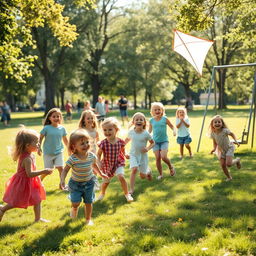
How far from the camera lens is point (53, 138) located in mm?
7352

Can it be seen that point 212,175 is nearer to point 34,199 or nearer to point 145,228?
point 145,228

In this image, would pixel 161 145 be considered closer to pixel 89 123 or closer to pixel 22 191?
pixel 89 123

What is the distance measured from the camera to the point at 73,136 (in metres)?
5.05

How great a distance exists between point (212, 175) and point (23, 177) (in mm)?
4596

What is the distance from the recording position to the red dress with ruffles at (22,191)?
5066mm

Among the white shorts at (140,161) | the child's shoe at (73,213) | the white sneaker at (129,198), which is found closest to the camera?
the child's shoe at (73,213)

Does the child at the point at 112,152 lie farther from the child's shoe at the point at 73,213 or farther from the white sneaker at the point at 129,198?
the child's shoe at the point at 73,213

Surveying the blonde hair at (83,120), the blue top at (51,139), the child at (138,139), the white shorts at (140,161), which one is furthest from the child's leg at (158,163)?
the blue top at (51,139)

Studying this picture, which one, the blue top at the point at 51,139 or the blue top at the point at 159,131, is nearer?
the blue top at the point at 51,139

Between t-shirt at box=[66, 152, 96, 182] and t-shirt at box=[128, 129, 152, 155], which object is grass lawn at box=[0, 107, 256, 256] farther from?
t-shirt at box=[128, 129, 152, 155]

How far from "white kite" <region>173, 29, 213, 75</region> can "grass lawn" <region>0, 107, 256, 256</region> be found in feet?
15.4

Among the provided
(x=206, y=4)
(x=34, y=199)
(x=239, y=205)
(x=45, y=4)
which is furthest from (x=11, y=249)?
(x=45, y=4)

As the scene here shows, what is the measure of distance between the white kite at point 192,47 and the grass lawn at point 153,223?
4.71 m

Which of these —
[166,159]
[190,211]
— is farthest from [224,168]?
[190,211]
